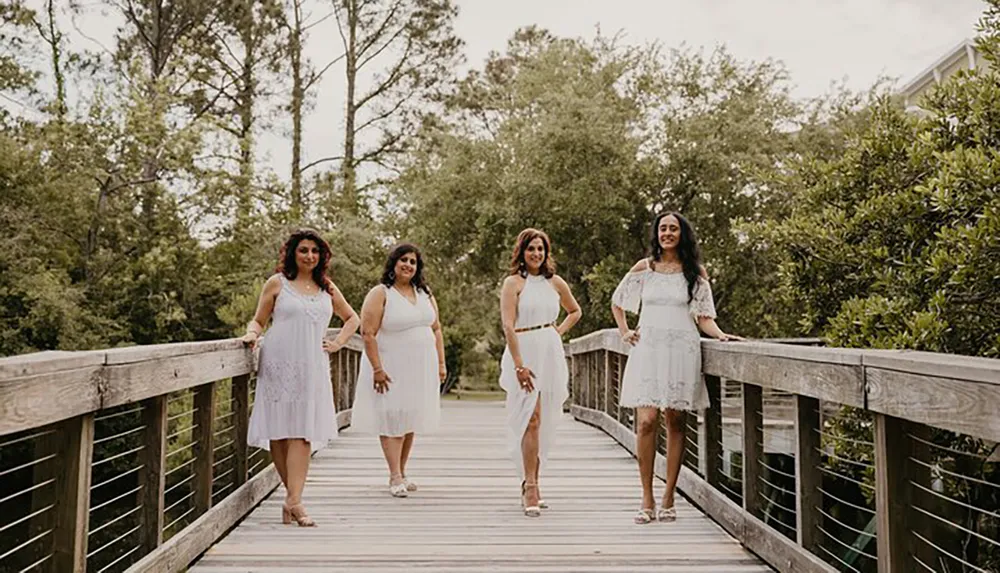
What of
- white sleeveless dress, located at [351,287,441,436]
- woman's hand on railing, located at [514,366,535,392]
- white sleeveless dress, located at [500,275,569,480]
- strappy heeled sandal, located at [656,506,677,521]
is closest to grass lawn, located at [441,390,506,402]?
white sleeveless dress, located at [351,287,441,436]

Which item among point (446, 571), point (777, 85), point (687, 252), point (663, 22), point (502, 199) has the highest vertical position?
point (663, 22)

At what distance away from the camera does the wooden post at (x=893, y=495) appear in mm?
2746

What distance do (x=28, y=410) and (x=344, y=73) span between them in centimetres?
2336

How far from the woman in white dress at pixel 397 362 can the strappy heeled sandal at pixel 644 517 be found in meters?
1.51

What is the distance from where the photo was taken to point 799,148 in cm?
1733

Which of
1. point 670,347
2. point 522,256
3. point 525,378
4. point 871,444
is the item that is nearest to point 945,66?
point 522,256

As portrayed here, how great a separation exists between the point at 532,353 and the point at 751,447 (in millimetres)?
1430

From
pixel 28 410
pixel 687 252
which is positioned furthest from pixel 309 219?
pixel 28 410

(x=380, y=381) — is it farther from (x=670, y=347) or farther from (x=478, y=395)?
(x=478, y=395)

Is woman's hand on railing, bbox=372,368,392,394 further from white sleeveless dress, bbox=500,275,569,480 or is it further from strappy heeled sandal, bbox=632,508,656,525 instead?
strappy heeled sandal, bbox=632,508,656,525

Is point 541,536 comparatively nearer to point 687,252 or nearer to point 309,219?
point 687,252

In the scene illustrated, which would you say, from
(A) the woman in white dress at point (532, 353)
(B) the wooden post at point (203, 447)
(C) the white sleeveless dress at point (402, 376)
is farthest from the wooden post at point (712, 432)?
(B) the wooden post at point (203, 447)

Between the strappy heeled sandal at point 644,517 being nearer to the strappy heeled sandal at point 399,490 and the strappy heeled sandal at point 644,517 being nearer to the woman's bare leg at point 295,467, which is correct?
the strappy heeled sandal at point 399,490

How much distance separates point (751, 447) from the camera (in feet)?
13.5
